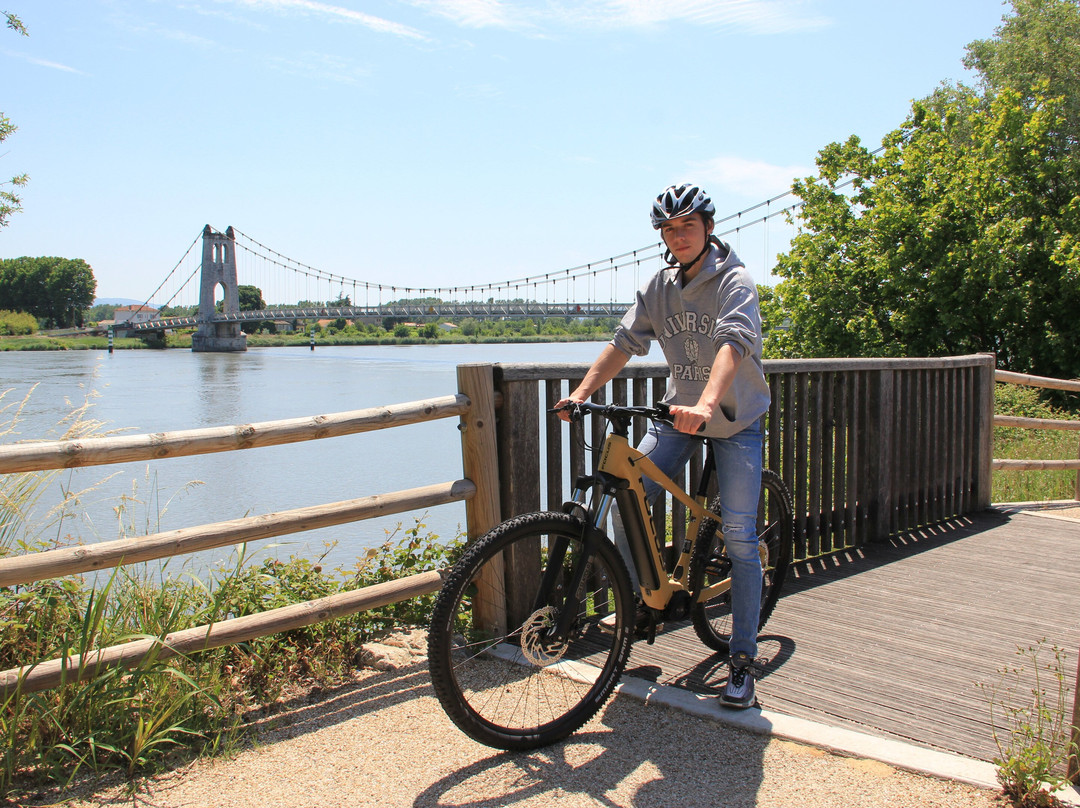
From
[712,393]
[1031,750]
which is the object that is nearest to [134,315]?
[712,393]

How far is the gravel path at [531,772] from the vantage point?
223cm

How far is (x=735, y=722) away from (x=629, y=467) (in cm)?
86

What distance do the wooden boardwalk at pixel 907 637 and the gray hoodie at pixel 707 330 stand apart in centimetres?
94

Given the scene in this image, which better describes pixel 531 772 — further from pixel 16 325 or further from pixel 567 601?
pixel 16 325

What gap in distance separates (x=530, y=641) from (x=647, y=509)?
57 centimetres

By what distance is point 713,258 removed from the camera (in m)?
2.76

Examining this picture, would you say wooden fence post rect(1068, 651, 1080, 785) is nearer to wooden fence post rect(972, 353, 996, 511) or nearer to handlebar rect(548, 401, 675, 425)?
handlebar rect(548, 401, 675, 425)

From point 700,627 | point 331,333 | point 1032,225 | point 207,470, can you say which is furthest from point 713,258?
point 331,333

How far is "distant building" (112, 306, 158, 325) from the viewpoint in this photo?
79.2 metres

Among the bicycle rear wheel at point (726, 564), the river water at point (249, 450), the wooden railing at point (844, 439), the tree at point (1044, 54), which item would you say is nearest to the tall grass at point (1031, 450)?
the wooden railing at point (844, 439)

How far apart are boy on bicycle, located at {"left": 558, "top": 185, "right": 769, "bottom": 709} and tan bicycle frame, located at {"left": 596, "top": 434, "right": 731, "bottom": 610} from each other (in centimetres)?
15

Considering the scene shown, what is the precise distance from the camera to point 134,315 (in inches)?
3418

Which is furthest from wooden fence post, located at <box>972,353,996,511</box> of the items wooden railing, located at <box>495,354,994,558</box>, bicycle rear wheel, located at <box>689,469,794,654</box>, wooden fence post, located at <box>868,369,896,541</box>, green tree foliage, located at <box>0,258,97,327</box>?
green tree foliage, located at <box>0,258,97,327</box>

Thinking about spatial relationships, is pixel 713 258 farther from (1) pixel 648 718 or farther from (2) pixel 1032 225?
(2) pixel 1032 225
